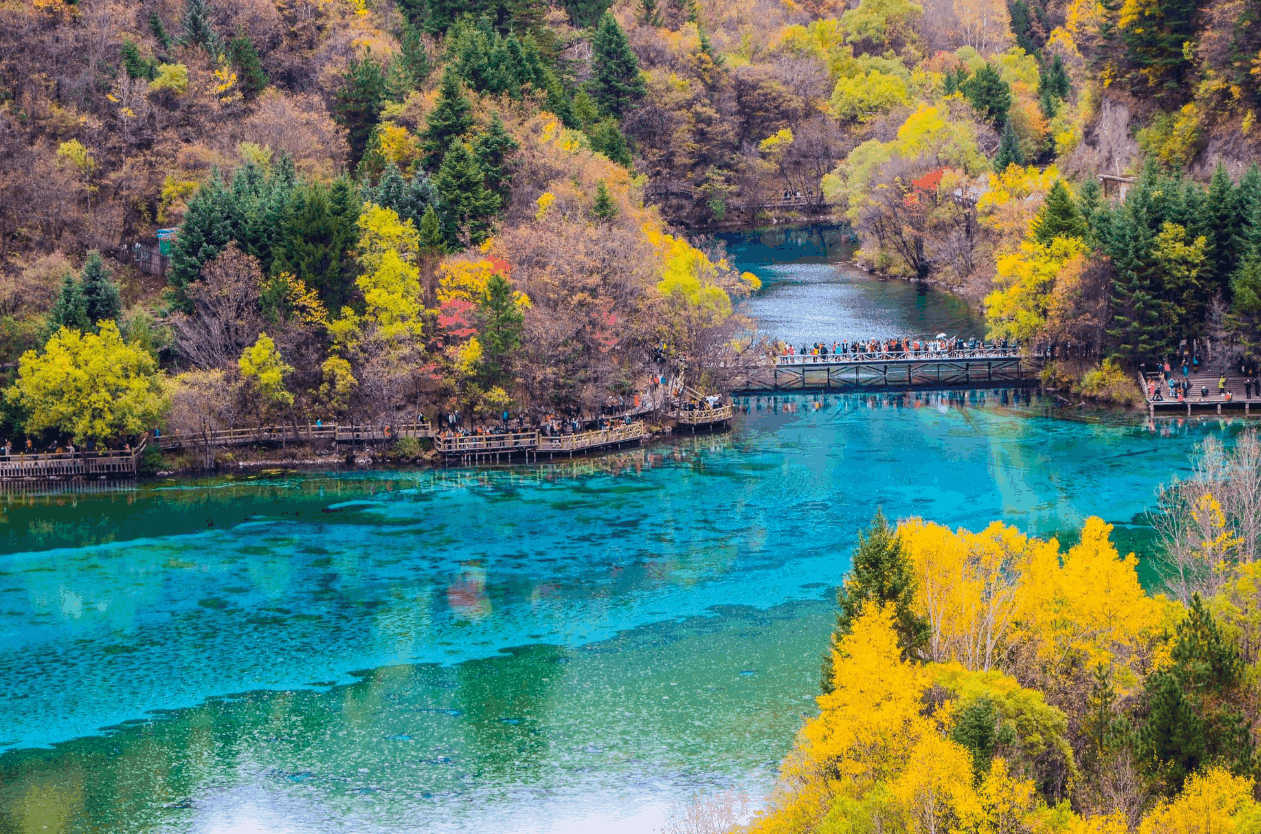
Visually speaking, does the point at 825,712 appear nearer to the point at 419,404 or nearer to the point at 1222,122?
the point at 419,404

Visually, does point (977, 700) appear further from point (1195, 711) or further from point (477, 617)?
point (477, 617)

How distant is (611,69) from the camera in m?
134

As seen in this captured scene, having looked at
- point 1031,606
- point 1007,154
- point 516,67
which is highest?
point 516,67

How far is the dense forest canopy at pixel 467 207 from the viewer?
3194 inches

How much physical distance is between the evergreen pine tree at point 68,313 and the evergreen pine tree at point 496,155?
26608 millimetres

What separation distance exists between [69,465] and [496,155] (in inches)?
1326

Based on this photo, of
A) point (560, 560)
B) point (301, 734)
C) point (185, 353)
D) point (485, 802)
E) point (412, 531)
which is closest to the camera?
point (485, 802)

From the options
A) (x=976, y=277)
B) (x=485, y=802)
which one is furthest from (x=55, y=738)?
(x=976, y=277)

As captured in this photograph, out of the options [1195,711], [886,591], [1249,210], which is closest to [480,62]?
[1249,210]

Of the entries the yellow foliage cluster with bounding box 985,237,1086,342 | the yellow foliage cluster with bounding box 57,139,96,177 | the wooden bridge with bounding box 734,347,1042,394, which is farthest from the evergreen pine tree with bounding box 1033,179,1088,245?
the yellow foliage cluster with bounding box 57,139,96,177

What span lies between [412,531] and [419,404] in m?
14.5

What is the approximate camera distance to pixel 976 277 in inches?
4326

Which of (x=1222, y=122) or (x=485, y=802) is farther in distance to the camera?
(x=1222, y=122)

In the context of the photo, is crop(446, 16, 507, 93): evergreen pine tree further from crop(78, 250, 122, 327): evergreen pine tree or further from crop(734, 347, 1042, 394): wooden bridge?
crop(78, 250, 122, 327): evergreen pine tree
